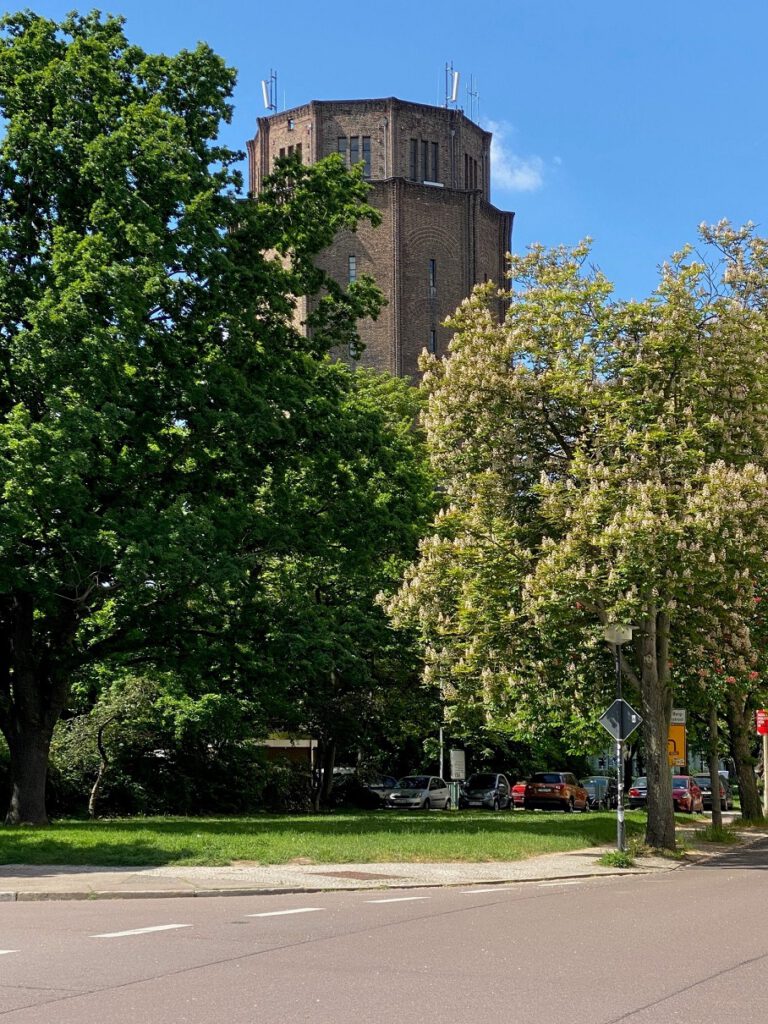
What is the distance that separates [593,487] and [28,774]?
12.9 meters

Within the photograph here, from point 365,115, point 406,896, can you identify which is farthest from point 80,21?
point 365,115

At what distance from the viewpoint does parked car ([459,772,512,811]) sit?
49219 mm

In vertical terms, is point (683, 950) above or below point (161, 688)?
below

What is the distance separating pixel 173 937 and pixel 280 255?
68.2 ft

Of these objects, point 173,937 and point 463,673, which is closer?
point 173,937

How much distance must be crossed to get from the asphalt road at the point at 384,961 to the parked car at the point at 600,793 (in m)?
39.0

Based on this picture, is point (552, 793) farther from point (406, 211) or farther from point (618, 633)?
point (406, 211)

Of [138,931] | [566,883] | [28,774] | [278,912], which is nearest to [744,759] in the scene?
[566,883]

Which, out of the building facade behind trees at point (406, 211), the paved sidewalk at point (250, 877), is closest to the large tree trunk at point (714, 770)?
the paved sidewalk at point (250, 877)

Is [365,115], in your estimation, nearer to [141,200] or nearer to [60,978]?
[141,200]

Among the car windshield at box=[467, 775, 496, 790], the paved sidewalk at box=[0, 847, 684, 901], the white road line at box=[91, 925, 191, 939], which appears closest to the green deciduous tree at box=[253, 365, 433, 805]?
the paved sidewalk at box=[0, 847, 684, 901]

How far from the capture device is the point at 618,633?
72.3 feet

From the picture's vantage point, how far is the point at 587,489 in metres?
23.3

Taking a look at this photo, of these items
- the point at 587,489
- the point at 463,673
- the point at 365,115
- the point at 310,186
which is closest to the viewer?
the point at 587,489
